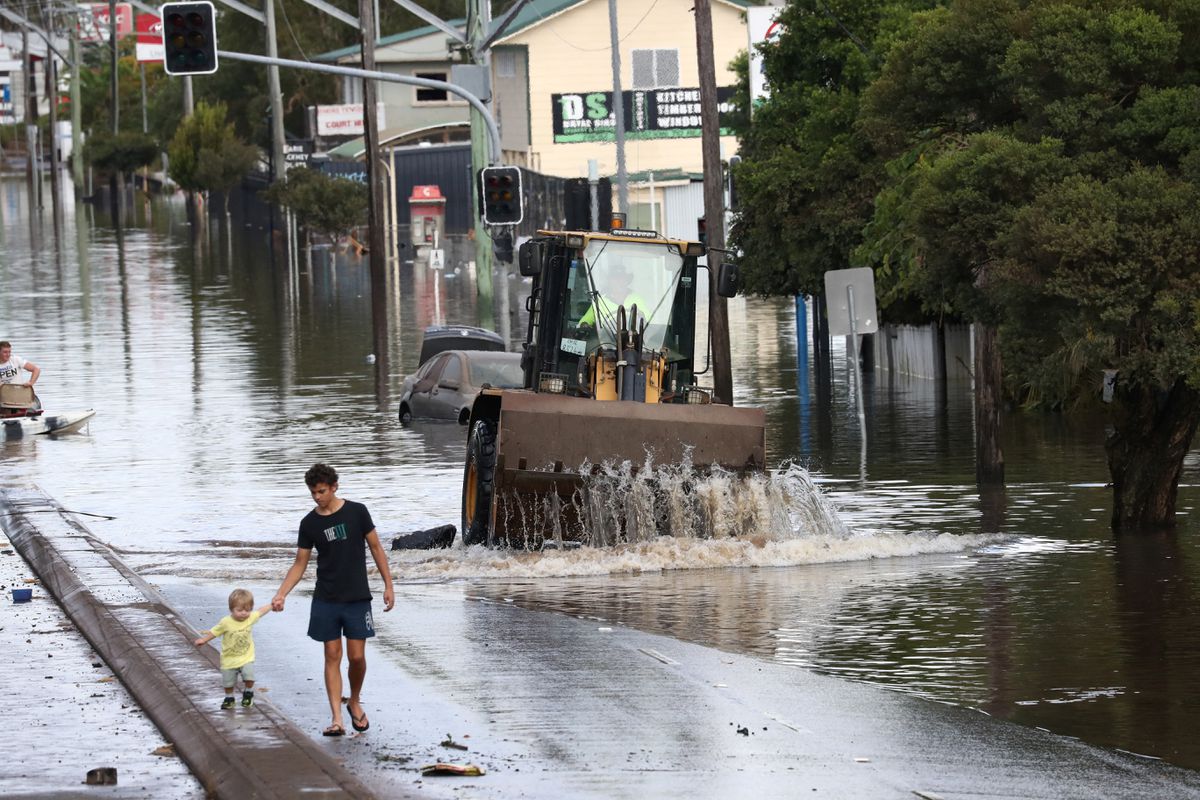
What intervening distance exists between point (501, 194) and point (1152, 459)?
538 inches

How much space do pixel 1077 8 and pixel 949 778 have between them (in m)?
9.89

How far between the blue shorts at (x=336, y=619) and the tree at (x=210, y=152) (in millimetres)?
85773

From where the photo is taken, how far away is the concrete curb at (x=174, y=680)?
9383 millimetres

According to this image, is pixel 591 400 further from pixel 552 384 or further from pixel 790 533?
pixel 790 533

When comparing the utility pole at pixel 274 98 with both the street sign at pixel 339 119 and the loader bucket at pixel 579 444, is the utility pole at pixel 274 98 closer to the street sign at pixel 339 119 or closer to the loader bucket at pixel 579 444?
the street sign at pixel 339 119

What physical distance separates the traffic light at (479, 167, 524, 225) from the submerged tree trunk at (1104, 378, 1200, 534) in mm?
13135

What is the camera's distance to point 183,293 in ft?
189

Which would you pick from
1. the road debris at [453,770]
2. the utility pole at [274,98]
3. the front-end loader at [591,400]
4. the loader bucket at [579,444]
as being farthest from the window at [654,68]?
the road debris at [453,770]

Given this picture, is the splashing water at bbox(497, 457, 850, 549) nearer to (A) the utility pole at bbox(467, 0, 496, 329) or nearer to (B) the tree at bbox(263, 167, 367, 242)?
(A) the utility pole at bbox(467, 0, 496, 329)

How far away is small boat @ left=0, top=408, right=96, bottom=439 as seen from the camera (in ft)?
95.7

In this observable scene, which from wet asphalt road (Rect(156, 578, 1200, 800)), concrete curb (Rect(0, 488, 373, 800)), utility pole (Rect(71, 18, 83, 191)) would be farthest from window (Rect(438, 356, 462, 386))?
utility pole (Rect(71, 18, 83, 191))

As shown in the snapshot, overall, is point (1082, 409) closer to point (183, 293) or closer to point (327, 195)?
point (183, 293)

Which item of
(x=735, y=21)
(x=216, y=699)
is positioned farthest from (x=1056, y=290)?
(x=735, y=21)

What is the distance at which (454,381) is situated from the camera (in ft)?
98.8
